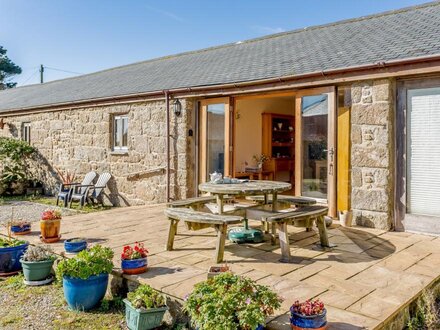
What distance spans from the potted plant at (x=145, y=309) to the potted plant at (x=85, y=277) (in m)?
0.56

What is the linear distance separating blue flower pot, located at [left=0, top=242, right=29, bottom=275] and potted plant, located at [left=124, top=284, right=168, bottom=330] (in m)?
2.26

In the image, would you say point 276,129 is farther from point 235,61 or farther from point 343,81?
point 343,81

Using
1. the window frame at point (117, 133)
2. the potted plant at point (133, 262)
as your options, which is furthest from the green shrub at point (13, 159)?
the potted plant at point (133, 262)

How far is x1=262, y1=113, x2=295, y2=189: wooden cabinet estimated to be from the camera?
11242 mm

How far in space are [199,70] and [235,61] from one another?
0.97m

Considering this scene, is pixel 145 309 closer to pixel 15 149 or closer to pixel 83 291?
pixel 83 291

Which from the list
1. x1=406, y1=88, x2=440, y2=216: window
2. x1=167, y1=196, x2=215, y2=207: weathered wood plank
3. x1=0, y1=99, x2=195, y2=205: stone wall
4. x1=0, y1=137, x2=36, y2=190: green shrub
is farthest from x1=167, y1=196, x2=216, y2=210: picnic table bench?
x1=0, y1=137, x2=36, y2=190: green shrub

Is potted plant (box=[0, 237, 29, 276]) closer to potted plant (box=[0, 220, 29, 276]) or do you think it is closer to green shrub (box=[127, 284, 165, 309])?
potted plant (box=[0, 220, 29, 276])

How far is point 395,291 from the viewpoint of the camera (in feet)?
A: 9.90

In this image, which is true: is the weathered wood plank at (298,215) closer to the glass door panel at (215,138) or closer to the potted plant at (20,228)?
the glass door panel at (215,138)

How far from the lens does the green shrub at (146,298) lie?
2820mm

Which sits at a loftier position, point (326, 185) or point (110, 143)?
point (110, 143)

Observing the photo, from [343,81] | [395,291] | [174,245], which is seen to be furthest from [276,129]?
[395,291]

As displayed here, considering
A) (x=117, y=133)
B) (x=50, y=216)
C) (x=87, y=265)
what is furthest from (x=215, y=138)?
(x=87, y=265)
